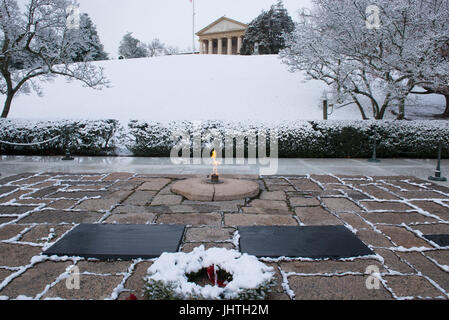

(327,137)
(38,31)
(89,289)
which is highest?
(38,31)

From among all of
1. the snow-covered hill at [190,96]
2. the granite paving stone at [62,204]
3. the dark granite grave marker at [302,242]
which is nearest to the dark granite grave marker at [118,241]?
the dark granite grave marker at [302,242]

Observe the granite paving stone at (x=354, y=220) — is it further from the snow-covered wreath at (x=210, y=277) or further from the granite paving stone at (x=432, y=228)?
the snow-covered wreath at (x=210, y=277)

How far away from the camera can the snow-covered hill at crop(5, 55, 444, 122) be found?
591 inches

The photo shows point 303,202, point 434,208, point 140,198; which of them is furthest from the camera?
point 140,198

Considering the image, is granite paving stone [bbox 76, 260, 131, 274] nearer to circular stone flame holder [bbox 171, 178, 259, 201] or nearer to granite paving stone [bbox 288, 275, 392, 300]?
granite paving stone [bbox 288, 275, 392, 300]

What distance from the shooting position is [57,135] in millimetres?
8102

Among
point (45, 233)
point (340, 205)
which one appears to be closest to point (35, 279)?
point (45, 233)

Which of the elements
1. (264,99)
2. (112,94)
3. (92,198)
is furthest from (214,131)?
(112,94)

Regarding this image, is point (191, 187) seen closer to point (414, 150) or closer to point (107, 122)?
point (107, 122)

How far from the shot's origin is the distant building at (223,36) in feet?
144

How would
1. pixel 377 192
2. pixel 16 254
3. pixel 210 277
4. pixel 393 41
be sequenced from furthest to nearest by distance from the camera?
pixel 393 41, pixel 377 192, pixel 16 254, pixel 210 277

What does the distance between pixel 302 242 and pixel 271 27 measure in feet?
100

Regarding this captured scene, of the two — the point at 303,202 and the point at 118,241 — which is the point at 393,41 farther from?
the point at 118,241

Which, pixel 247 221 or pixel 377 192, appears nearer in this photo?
pixel 247 221
